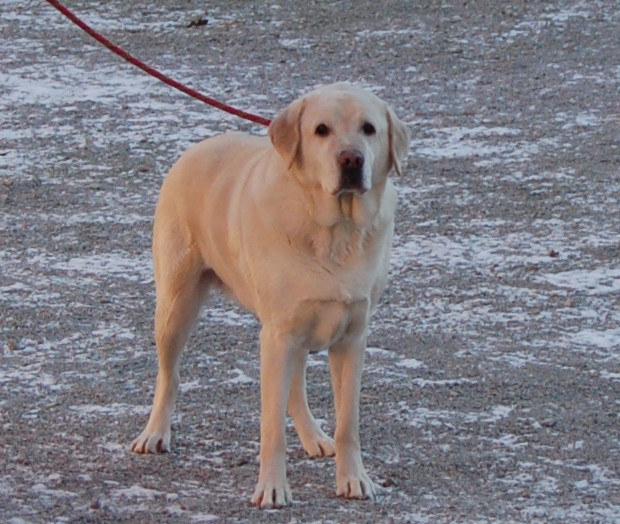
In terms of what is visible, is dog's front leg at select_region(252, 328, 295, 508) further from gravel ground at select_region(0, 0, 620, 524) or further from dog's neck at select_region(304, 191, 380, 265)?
dog's neck at select_region(304, 191, 380, 265)

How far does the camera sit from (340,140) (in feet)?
15.5

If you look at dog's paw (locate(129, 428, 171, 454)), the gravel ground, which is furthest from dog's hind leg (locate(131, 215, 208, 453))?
the gravel ground

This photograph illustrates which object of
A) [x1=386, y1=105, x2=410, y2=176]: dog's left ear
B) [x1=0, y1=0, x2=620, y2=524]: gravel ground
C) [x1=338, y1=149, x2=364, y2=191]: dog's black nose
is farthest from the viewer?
[x1=0, y1=0, x2=620, y2=524]: gravel ground

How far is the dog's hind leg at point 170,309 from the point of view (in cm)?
551

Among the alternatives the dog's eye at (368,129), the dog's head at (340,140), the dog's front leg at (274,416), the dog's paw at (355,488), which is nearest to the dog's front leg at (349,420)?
the dog's paw at (355,488)

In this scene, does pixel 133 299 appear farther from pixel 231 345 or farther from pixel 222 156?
pixel 222 156

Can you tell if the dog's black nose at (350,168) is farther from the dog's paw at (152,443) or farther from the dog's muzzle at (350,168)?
the dog's paw at (152,443)

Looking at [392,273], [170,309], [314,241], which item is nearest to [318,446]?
[170,309]

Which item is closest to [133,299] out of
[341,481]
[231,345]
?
[231,345]

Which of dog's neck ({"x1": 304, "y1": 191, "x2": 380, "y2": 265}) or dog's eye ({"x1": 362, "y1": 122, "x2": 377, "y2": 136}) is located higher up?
dog's eye ({"x1": 362, "y1": 122, "x2": 377, "y2": 136})

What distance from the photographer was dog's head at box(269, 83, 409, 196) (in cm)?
471

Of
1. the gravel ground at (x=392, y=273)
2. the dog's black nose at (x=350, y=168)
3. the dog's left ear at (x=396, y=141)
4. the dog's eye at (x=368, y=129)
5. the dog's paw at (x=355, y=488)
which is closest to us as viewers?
the dog's black nose at (x=350, y=168)

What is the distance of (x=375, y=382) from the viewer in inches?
248

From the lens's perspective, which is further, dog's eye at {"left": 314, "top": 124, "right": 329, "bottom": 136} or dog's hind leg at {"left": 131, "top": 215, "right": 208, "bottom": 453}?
dog's hind leg at {"left": 131, "top": 215, "right": 208, "bottom": 453}
